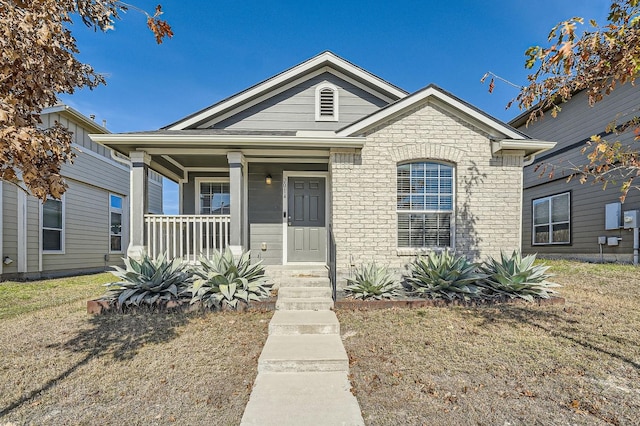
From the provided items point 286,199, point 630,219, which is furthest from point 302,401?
point 630,219

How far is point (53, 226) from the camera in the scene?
33.4ft

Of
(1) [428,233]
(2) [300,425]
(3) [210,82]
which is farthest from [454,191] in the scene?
(3) [210,82]

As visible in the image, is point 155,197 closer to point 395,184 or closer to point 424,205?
point 395,184

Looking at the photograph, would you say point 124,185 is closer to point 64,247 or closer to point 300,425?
point 64,247

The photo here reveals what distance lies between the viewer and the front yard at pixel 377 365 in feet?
8.95

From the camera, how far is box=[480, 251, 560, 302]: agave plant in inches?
224

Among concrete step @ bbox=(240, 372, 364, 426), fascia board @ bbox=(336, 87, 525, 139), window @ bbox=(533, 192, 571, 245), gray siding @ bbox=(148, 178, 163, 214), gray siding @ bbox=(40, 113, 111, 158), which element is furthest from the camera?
gray siding @ bbox=(148, 178, 163, 214)

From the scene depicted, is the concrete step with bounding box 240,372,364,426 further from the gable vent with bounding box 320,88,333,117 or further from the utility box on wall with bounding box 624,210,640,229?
the utility box on wall with bounding box 624,210,640,229

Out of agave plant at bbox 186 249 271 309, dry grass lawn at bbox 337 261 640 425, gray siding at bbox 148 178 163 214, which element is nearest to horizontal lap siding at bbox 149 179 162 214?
gray siding at bbox 148 178 163 214

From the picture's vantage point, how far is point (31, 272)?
939 cm

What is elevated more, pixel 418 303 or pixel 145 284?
pixel 145 284

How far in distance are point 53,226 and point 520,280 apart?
12.2 meters

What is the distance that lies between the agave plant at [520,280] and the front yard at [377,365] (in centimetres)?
28

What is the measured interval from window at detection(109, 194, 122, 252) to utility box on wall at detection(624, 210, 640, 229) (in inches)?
638
